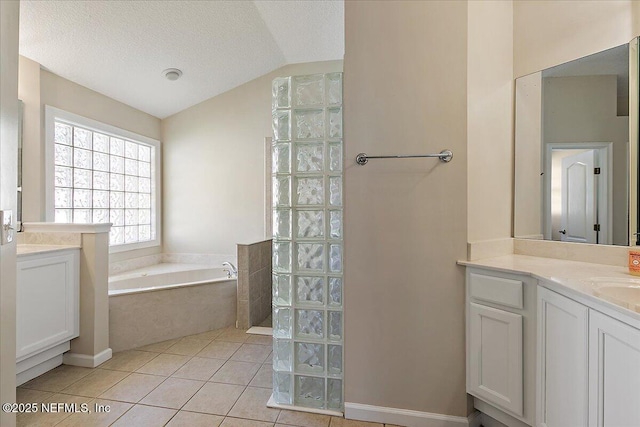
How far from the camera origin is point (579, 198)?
165 cm

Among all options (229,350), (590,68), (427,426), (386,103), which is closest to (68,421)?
(229,350)

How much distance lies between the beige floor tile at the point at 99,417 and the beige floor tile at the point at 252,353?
77 cm

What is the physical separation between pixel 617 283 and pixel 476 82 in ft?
3.57

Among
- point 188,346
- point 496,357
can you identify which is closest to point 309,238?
point 496,357

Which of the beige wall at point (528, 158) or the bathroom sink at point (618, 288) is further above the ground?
the beige wall at point (528, 158)

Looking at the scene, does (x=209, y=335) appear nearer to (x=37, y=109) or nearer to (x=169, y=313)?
(x=169, y=313)

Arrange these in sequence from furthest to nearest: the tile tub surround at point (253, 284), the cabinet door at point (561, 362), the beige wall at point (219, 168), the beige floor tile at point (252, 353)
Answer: the beige wall at point (219, 168) < the tile tub surround at point (253, 284) < the beige floor tile at point (252, 353) < the cabinet door at point (561, 362)

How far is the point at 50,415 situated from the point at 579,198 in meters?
3.07

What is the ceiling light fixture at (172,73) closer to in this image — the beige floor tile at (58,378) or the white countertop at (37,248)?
the white countertop at (37,248)

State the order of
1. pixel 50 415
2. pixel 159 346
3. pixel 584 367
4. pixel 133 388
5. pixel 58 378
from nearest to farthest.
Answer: pixel 584 367 < pixel 50 415 < pixel 133 388 < pixel 58 378 < pixel 159 346

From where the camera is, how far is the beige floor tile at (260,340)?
2668 mm

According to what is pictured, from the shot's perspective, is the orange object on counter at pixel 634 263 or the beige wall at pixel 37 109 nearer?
the orange object on counter at pixel 634 263

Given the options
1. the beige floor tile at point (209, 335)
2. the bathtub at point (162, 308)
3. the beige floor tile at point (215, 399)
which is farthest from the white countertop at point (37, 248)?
the beige floor tile at point (215, 399)

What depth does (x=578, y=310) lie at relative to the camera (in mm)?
1104
